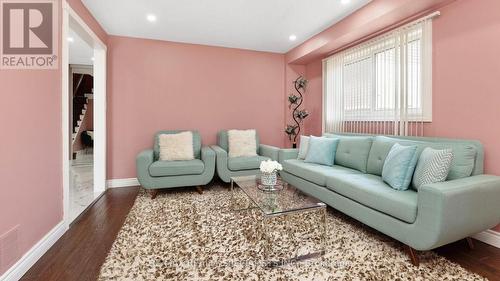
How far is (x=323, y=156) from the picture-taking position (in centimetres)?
309

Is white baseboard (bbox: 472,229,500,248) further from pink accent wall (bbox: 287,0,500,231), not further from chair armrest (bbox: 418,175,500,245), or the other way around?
chair armrest (bbox: 418,175,500,245)

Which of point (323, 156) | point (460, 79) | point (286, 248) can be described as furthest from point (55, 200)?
point (460, 79)

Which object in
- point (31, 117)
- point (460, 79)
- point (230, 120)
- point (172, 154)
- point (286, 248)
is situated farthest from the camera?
point (230, 120)

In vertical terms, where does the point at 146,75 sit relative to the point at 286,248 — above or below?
above

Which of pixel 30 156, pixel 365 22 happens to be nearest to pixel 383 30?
pixel 365 22

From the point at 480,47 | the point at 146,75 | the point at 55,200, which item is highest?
the point at 146,75

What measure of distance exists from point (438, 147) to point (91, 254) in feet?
10.1

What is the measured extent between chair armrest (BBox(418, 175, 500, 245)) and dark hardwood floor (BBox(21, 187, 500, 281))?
262mm

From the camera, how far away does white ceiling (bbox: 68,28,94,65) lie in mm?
4005

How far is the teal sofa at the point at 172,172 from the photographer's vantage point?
3137 millimetres

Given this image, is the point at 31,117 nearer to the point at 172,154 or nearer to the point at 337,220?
the point at 172,154

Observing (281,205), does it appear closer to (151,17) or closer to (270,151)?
(270,151)

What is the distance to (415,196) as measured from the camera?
1.84 m

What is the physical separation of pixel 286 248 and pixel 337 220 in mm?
828
